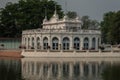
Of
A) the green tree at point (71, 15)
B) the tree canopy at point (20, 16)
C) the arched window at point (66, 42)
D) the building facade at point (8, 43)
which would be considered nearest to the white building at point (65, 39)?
the arched window at point (66, 42)

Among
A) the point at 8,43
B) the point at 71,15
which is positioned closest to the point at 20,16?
the point at 8,43

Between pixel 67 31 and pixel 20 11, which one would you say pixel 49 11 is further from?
pixel 67 31

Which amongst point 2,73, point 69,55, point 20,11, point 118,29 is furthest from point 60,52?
point 20,11

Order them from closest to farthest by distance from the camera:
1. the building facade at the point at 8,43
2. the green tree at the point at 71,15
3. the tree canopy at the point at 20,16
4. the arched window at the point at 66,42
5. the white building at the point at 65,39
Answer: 1. the white building at the point at 65,39
2. the arched window at the point at 66,42
3. the building facade at the point at 8,43
4. the tree canopy at the point at 20,16
5. the green tree at the point at 71,15

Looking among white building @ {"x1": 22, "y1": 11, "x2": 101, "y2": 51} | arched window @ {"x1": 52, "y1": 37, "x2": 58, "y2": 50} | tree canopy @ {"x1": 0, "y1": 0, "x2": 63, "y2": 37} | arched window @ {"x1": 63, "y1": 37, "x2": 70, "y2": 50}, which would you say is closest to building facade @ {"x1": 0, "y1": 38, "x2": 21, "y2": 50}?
white building @ {"x1": 22, "y1": 11, "x2": 101, "y2": 51}

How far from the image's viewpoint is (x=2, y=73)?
44.9m

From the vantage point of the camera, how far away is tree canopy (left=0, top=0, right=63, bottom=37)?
103375 millimetres

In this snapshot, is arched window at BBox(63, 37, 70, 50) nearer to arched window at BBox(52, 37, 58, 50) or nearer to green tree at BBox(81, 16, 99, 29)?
arched window at BBox(52, 37, 58, 50)

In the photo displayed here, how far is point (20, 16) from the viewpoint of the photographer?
103 m

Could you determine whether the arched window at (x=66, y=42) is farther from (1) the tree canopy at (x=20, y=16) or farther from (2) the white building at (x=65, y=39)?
(1) the tree canopy at (x=20, y=16)

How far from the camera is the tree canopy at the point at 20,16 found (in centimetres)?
10338

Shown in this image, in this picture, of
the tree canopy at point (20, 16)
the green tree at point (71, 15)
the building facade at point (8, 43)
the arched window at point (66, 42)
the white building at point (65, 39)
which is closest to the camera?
the white building at point (65, 39)

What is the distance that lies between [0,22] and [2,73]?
2392 inches

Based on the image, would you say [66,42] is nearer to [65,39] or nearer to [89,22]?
[65,39]
